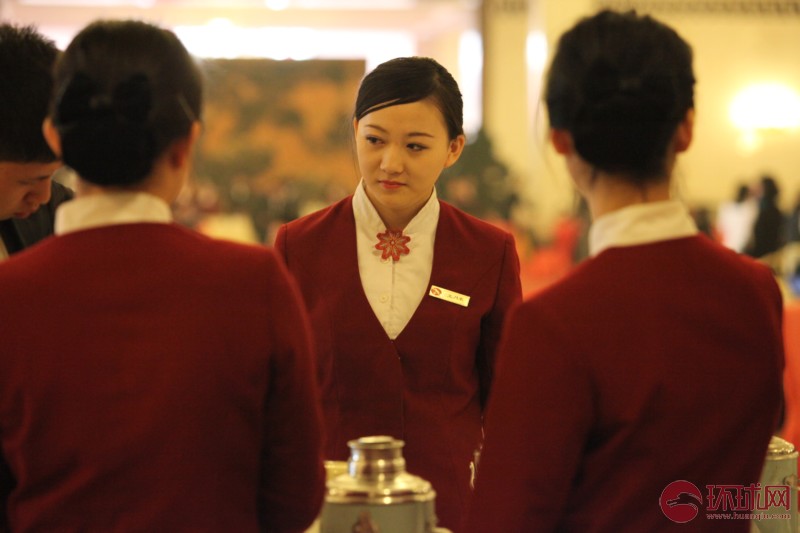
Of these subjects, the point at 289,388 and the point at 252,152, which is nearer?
the point at 289,388

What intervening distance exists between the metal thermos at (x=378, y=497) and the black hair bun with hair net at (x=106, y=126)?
1.36ft

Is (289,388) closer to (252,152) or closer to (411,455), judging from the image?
(411,455)

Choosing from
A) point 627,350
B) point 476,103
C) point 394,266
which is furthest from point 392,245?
point 476,103

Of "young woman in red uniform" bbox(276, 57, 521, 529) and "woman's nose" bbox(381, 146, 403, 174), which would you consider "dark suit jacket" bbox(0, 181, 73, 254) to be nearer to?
"young woman in red uniform" bbox(276, 57, 521, 529)

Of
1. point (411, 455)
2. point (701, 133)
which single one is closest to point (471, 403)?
point (411, 455)

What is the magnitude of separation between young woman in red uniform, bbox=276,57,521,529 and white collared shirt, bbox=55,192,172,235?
63 centimetres

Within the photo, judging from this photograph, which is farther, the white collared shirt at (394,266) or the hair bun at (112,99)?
the white collared shirt at (394,266)

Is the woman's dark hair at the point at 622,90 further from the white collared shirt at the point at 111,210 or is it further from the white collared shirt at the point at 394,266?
the white collared shirt at the point at 394,266

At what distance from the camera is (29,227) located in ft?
6.15

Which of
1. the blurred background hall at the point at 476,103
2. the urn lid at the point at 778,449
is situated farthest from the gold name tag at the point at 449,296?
the blurred background hall at the point at 476,103

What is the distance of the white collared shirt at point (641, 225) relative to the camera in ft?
3.86

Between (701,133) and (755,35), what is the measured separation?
122 centimetres

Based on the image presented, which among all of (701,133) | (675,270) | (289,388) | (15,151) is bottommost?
(289,388)

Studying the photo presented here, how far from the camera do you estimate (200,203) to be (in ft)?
38.0
